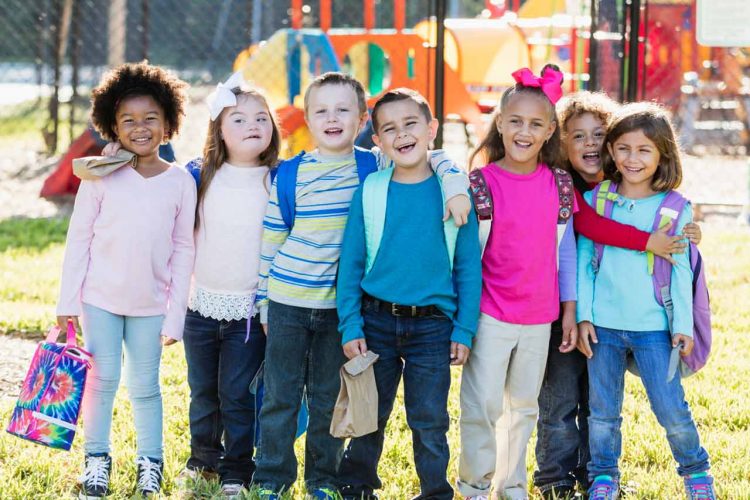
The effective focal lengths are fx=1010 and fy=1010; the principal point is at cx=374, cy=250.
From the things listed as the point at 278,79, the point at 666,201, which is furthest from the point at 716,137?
the point at 666,201

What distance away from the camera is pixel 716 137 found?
46.1 ft

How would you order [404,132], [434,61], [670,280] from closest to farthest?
[404,132] < [670,280] < [434,61]

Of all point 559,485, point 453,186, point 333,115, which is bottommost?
point 559,485

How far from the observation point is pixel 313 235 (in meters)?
3.25

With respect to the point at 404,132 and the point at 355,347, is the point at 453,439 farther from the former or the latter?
the point at 404,132

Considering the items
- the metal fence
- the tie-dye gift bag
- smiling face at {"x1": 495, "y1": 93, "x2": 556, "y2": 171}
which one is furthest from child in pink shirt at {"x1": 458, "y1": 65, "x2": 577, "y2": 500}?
the metal fence

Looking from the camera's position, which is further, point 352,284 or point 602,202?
point 602,202

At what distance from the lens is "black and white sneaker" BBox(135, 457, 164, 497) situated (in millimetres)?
3393

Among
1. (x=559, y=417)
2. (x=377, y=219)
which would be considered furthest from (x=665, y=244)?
(x=377, y=219)

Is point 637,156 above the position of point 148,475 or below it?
above

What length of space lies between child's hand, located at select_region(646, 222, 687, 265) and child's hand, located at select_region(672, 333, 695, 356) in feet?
0.78

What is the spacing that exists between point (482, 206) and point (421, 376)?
22.5 inches

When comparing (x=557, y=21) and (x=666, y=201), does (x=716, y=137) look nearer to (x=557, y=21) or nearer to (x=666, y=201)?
(x=557, y=21)

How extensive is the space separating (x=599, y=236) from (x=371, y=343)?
0.82m
